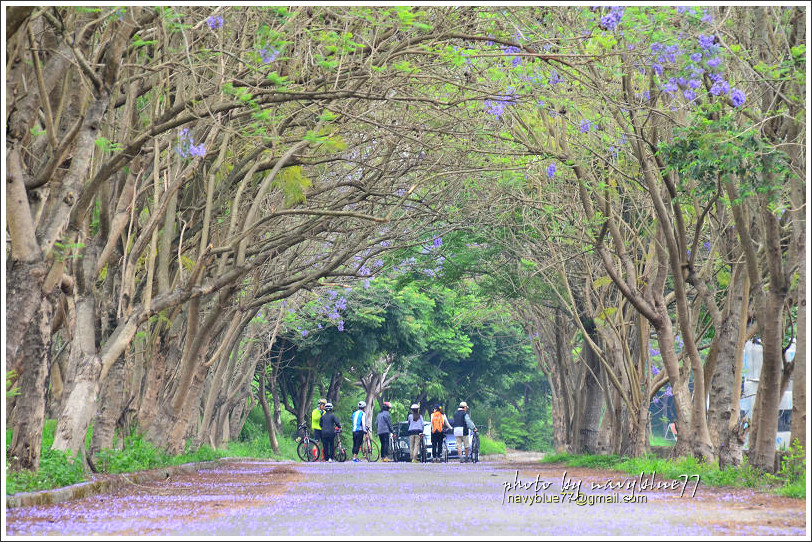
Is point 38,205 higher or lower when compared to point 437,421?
higher

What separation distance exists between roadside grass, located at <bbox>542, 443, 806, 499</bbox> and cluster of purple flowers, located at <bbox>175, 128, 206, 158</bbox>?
719cm

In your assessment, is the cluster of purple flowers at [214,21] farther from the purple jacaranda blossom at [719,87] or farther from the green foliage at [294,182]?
the purple jacaranda blossom at [719,87]

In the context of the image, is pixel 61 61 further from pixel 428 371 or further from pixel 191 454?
pixel 428 371

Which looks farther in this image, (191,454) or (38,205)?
(191,454)

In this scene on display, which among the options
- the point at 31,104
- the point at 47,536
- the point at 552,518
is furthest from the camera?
the point at 31,104

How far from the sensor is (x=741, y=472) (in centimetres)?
1346

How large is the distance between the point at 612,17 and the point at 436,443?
728 inches

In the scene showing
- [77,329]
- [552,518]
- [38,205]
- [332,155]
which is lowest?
[552,518]

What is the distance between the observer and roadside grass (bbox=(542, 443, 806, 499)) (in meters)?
11.8

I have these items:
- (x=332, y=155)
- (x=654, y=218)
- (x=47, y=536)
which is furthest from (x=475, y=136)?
(x=47, y=536)

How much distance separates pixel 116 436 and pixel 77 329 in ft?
15.6

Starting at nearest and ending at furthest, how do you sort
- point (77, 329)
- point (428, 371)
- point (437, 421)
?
point (77, 329)
point (437, 421)
point (428, 371)

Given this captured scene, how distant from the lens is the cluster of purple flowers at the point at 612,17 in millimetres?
11305

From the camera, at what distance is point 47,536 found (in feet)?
23.6
